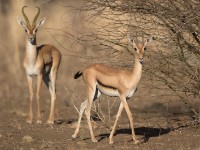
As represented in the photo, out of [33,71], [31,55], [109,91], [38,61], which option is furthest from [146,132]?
[31,55]

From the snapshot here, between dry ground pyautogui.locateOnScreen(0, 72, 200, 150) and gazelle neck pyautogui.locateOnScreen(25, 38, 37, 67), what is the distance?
3.92 feet

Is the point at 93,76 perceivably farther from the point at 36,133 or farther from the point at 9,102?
the point at 9,102

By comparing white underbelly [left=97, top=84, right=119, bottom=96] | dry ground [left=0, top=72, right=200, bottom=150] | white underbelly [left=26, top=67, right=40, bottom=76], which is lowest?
dry ground [left=0, top=72, right=200, bottom=150]

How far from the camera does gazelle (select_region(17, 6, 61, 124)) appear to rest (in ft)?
45.9

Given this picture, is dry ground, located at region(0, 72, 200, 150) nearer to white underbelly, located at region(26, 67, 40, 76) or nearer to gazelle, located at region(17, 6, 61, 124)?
gazelle, located at region(17, 6, 61, 124)

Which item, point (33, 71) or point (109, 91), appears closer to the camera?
point (109, 91)

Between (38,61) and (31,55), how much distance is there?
20 cm

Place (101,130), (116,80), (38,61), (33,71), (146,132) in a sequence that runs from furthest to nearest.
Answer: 1. (38,61)
2. (33,71)
3. (101,130)
4. (146,132)
5. (116,80)

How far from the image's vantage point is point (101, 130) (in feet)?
40.5

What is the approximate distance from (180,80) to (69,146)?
2812 mm

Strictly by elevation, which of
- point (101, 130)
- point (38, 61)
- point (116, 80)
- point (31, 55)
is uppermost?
point (116, 80)

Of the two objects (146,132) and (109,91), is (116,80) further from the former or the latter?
(146,132)

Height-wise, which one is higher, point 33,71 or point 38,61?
point 38,61

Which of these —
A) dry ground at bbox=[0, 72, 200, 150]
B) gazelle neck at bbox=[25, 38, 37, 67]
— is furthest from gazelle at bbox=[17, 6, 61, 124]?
dry ground at bbox=[0, 72, 200, 150]
